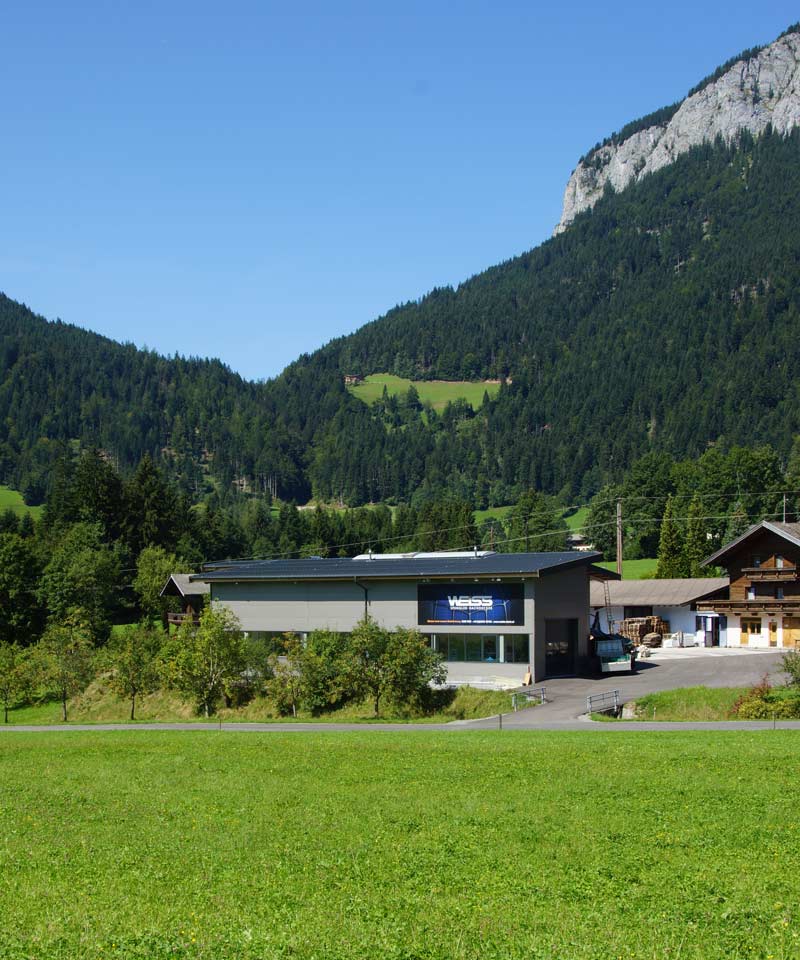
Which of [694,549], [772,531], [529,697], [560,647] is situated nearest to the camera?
[529,697]

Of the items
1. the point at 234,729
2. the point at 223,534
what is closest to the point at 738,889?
the point at 234,729

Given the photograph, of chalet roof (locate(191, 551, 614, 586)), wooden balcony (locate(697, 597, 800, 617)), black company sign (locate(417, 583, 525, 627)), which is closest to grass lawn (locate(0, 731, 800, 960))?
black company sign (locate(417, 583, 525, 627))

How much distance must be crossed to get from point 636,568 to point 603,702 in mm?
76217

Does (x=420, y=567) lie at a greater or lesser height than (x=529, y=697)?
greater

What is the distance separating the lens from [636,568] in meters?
111

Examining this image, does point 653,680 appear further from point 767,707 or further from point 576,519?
point 576,519

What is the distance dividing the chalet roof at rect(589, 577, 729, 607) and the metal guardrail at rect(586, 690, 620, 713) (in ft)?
91.5

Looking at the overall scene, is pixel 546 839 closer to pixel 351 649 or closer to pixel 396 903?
pixel 396 903

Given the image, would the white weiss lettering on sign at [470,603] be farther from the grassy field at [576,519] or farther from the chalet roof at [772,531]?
the grassy field at [576,519]

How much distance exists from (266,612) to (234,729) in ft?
72.8

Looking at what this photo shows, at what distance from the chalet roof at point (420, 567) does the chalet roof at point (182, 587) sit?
16.9 meters

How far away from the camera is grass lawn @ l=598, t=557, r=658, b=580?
4055 inches

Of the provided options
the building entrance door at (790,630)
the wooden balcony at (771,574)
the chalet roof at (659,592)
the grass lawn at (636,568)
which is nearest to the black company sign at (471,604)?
the chalet roof at (659,592)

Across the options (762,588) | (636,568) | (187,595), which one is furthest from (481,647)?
(636,568)
